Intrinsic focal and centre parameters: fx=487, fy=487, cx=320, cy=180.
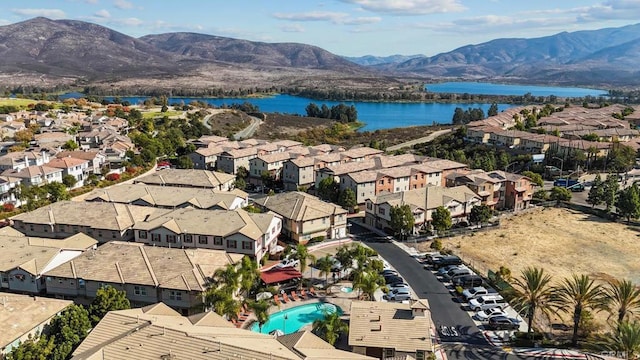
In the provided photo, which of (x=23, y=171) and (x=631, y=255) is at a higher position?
(x=23, y=171)

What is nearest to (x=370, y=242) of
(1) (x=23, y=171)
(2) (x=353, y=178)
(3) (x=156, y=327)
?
(2) (x=353, y=178)

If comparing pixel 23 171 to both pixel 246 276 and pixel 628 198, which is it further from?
pixel 628 198

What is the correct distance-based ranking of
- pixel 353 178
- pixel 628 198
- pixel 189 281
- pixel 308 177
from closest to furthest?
pixel 189 281 → pixel 628 198 → pixel 353 178 → pixel 308 177

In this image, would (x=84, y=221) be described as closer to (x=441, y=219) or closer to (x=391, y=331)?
(x=391, y=331)

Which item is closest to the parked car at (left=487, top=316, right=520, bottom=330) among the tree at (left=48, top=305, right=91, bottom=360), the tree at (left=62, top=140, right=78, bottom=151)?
the tree at (left=48, top=305, right=91, bottom=360)

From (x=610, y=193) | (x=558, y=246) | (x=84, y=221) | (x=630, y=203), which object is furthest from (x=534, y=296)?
(x=84, y=221)
